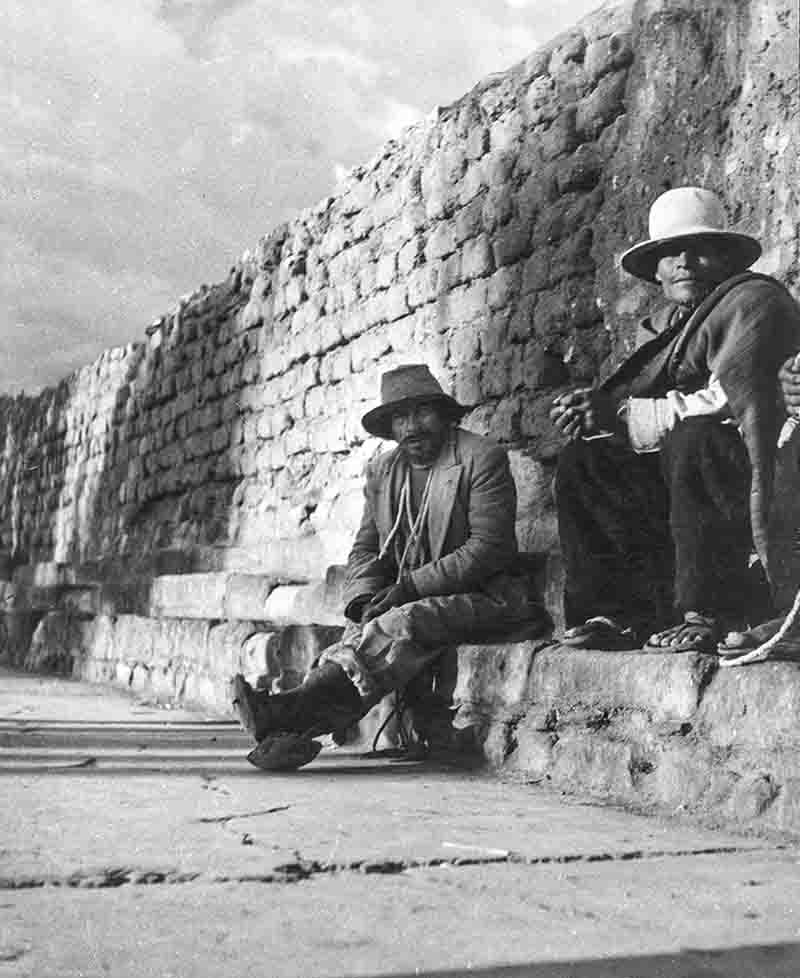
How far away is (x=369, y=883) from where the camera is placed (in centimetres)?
213

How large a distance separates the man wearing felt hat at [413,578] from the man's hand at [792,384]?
1247mm

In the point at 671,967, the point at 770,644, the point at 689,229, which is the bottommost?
the point at 671,967

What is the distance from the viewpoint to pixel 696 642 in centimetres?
300

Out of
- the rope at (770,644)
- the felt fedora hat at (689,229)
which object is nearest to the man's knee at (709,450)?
the rope at (770,644)

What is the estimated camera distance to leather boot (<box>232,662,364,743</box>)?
3605 mm

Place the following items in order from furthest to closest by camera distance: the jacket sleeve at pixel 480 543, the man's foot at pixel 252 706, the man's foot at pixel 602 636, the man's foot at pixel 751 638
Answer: the jacket sleeve at pixel 480 543 < the man's foot at pixel 252 706 < the man's foot at pixel 602 636 < the man's foot at pixel 751 638

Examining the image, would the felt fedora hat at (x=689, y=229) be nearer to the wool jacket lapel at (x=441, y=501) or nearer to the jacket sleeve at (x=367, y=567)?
the wool jacket lapel at (x=441, y=501)

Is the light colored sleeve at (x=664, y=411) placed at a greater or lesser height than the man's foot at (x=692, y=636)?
greater

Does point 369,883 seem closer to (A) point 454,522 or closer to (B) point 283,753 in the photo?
(B) point 283,753

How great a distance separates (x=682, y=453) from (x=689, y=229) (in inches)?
30.3

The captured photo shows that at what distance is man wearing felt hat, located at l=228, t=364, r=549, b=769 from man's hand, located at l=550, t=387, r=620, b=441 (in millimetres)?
556

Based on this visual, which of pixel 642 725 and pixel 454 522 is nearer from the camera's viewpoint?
pixel 642 725

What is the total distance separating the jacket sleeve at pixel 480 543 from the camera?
388cm

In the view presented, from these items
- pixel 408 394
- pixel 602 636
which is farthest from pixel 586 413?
pixel 408 394
